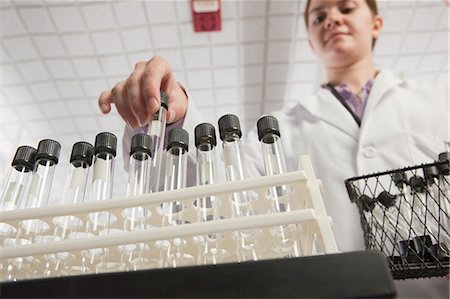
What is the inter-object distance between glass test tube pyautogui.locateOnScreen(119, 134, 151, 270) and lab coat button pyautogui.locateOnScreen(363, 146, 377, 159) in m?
0.56

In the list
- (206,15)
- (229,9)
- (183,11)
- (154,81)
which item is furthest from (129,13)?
Result: (154,81)

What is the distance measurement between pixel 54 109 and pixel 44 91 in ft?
0.43

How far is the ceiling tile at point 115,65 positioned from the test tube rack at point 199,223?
66.5 inches

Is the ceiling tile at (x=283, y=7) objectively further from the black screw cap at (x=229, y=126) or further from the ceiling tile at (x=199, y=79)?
the black screw cap at (x=229, y=126)

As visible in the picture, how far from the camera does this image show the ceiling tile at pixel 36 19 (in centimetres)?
168

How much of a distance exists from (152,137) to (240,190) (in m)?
0.17

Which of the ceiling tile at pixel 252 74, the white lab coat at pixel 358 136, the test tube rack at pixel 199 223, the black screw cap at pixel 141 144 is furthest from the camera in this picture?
the ceiling tile at pixel 252 74

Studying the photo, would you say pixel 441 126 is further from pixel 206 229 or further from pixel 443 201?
pixel 206 229

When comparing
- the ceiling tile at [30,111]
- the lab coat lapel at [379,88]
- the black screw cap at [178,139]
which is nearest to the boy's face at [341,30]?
the lab coat lapel at [379,88]

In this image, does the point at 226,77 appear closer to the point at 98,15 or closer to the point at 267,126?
the point at 98,15

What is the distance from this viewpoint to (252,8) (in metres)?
1.78

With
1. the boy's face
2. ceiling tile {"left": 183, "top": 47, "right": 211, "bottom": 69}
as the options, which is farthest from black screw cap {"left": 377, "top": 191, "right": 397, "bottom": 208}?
ceiling tile {"left": 183, "top": 47, "right": 211, "bottom": 69}

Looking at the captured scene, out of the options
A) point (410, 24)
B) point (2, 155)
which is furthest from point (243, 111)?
point (2, 155)

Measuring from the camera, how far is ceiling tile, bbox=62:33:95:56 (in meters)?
1.80
